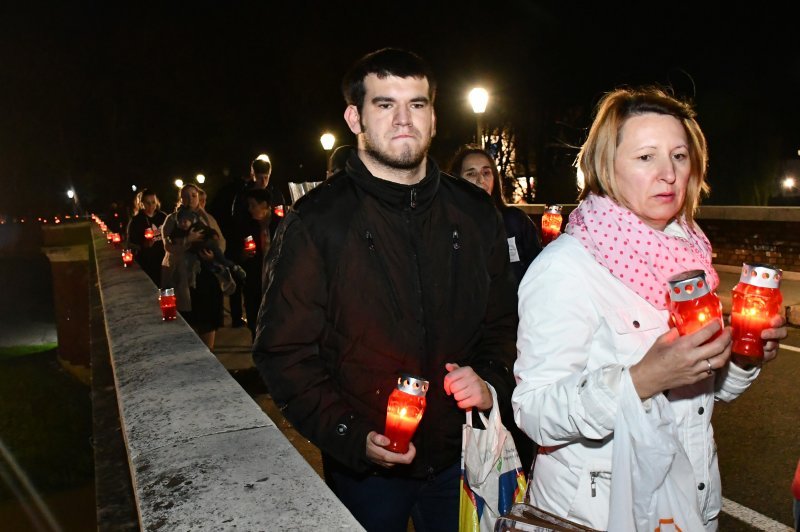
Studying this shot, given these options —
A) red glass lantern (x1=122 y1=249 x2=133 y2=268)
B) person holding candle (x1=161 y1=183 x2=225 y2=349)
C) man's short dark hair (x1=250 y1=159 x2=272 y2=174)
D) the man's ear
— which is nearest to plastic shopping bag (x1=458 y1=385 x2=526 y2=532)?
the man's ear

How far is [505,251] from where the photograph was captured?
9.10 ft

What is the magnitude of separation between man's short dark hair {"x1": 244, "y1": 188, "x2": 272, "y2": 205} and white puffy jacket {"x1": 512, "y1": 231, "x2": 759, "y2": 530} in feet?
23.1

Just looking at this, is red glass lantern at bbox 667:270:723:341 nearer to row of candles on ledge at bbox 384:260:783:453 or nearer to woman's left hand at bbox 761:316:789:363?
row of candles on ledge at bbox 384:260:783:453

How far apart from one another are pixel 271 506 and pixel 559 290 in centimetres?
106

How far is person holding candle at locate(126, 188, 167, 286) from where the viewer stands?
38.9ft

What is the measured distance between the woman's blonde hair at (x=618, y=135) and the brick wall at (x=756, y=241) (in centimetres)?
1179

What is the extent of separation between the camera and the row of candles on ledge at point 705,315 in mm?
1746

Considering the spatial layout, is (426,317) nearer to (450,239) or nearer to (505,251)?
(450,239)

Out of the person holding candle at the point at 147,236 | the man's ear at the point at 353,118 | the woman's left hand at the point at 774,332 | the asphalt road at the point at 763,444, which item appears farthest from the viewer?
the person holding candle at the point at 147,236

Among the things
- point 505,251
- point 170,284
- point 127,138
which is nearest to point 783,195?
point 170,284

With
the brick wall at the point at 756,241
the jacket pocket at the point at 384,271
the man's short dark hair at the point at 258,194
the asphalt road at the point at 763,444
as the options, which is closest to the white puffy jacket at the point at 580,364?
the jacket pocket at the point at 384,271

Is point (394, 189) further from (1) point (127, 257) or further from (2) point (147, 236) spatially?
(2) point (147, 236)

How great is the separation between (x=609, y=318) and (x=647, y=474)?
46 cm

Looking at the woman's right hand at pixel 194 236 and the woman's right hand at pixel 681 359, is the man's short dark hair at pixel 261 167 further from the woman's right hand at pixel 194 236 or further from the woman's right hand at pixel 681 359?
the woman's right hand at pixel 681 359
